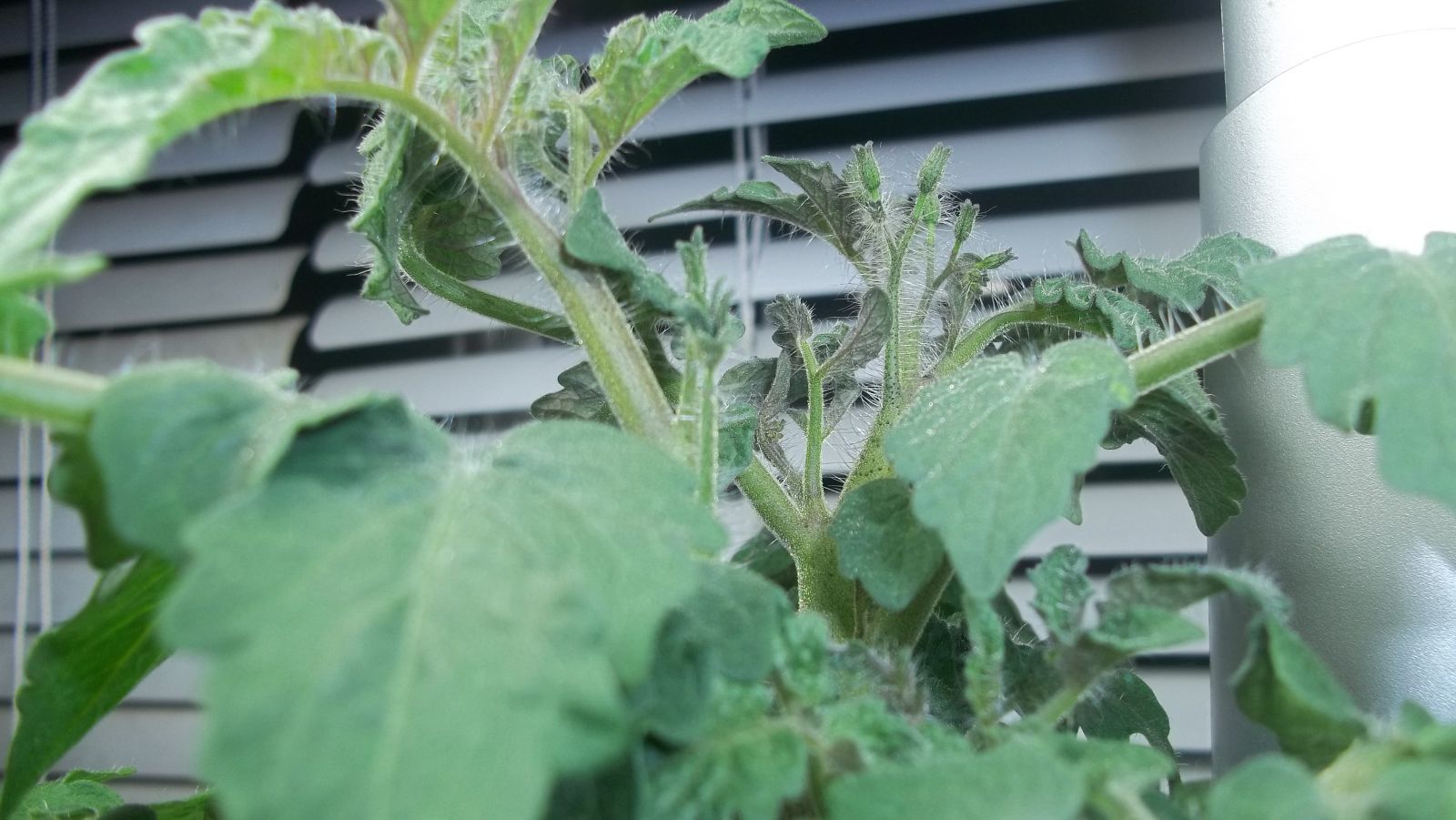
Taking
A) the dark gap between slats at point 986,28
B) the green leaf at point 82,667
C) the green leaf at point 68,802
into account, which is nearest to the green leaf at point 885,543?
the green leaf at point 82,667

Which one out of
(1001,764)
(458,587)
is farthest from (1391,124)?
(458,587)

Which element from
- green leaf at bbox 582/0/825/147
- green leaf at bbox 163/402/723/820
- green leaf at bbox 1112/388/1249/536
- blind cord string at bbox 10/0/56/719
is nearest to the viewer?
green leaf at bbox 163/402/723/820

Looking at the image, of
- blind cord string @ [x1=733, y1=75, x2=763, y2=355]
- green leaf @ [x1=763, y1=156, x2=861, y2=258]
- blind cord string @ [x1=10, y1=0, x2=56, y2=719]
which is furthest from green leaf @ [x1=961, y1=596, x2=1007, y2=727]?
blind cord string @ [x1=10, y1=0, x2=56, y2=719]

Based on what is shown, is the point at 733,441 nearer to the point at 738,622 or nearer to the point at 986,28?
the point at 738,622

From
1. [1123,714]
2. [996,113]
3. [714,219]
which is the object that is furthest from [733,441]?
[714,219]

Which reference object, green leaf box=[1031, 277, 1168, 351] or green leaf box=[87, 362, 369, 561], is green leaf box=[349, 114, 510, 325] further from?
green leaf box=[1031, 277, 1168, 351]

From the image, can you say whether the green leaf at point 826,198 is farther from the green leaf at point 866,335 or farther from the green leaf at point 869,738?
the green leaf at point 869,738
